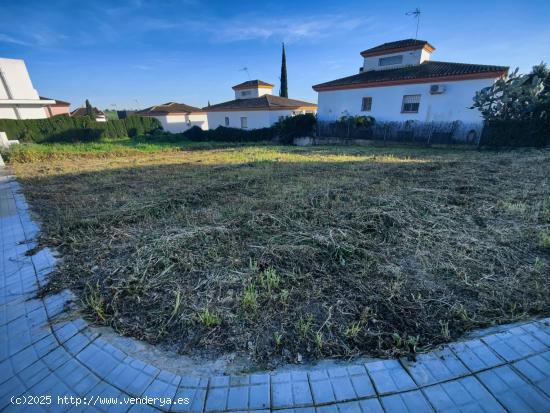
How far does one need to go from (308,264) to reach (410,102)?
15880mm

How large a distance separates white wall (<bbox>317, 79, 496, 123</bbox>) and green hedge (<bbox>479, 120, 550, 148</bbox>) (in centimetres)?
165

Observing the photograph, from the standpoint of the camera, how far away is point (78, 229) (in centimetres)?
345

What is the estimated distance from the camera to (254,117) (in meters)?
21.9

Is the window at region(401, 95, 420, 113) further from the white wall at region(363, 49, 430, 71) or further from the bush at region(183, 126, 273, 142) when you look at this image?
the bush at region(183, 126, 273, 142)

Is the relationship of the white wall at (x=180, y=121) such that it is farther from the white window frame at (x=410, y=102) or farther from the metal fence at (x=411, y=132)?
the white window frame at (x=410, y=102)

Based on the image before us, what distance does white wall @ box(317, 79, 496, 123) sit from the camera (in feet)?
41.9

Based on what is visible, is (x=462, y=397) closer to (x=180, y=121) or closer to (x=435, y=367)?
(x=435, y=367)

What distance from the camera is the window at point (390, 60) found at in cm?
1639

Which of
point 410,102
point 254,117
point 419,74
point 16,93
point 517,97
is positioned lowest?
point 254,117

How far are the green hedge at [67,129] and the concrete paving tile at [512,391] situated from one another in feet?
82.4

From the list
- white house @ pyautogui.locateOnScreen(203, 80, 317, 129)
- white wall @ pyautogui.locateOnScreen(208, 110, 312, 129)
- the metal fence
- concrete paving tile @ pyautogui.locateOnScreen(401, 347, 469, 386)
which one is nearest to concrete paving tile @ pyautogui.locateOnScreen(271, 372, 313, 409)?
concrete paving tile @ pyautogui.locateOnScreen(401, 347, 469, 386)

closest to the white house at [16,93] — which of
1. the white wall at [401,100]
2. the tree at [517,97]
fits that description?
the white wall at [401,100]

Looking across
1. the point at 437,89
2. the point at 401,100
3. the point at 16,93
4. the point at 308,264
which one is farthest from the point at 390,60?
the point at 16,93

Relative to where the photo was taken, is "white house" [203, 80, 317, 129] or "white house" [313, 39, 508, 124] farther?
"white house" [203, 80, 317, 129]
